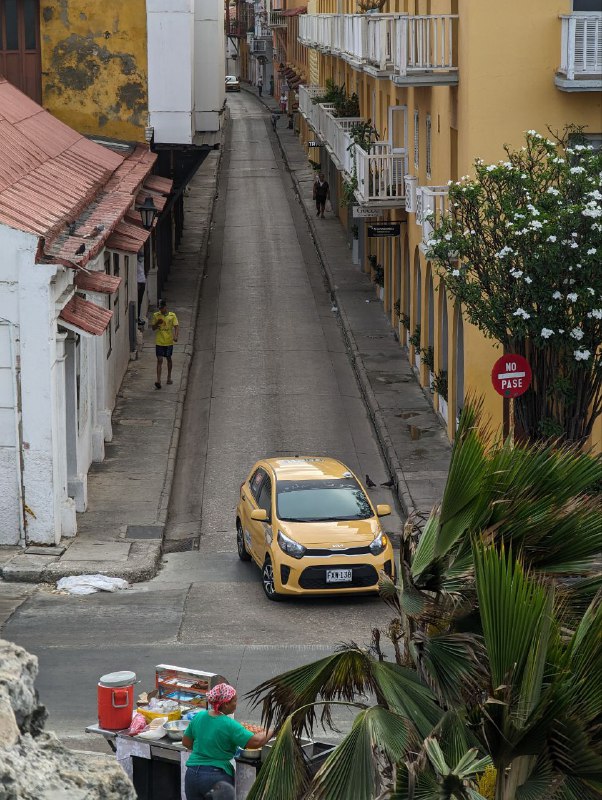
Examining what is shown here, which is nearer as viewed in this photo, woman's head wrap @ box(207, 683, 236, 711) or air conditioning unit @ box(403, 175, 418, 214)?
woman's head wrap @ box(207, 683, 236, 711)

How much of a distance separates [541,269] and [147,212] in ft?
40.5

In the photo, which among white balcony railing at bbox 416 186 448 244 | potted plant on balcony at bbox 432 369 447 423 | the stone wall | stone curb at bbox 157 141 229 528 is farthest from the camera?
potted plant on balcony at bbox 432 369 447 423

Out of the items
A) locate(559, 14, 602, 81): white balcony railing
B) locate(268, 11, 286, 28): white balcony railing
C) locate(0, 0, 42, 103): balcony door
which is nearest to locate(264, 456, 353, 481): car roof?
locate(559, 14, 602, 81): white balcony railing

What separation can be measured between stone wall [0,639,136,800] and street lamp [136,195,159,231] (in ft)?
72.7

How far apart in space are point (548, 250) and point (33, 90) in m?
18.1

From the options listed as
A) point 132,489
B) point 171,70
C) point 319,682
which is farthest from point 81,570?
point 171,70

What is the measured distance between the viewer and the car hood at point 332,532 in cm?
1775

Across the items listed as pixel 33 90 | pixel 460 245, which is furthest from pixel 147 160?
pixel 460 245

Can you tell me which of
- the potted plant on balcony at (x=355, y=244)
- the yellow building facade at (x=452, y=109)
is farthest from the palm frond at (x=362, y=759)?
the potted plant on balcony at (x=355, y=244)

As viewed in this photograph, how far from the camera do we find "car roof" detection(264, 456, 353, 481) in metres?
19.2

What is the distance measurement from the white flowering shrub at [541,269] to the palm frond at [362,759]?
Answer: 10.4 m

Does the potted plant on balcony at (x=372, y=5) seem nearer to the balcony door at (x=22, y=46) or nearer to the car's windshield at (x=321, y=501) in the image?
the balcony door at (x=22, y=46)

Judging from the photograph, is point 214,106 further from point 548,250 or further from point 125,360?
point 548,250

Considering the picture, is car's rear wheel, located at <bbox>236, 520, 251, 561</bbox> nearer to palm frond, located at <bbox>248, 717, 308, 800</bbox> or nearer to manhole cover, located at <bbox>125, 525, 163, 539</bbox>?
manhole cover, located at <bbox>125, 525, 163, 539</bbox>
